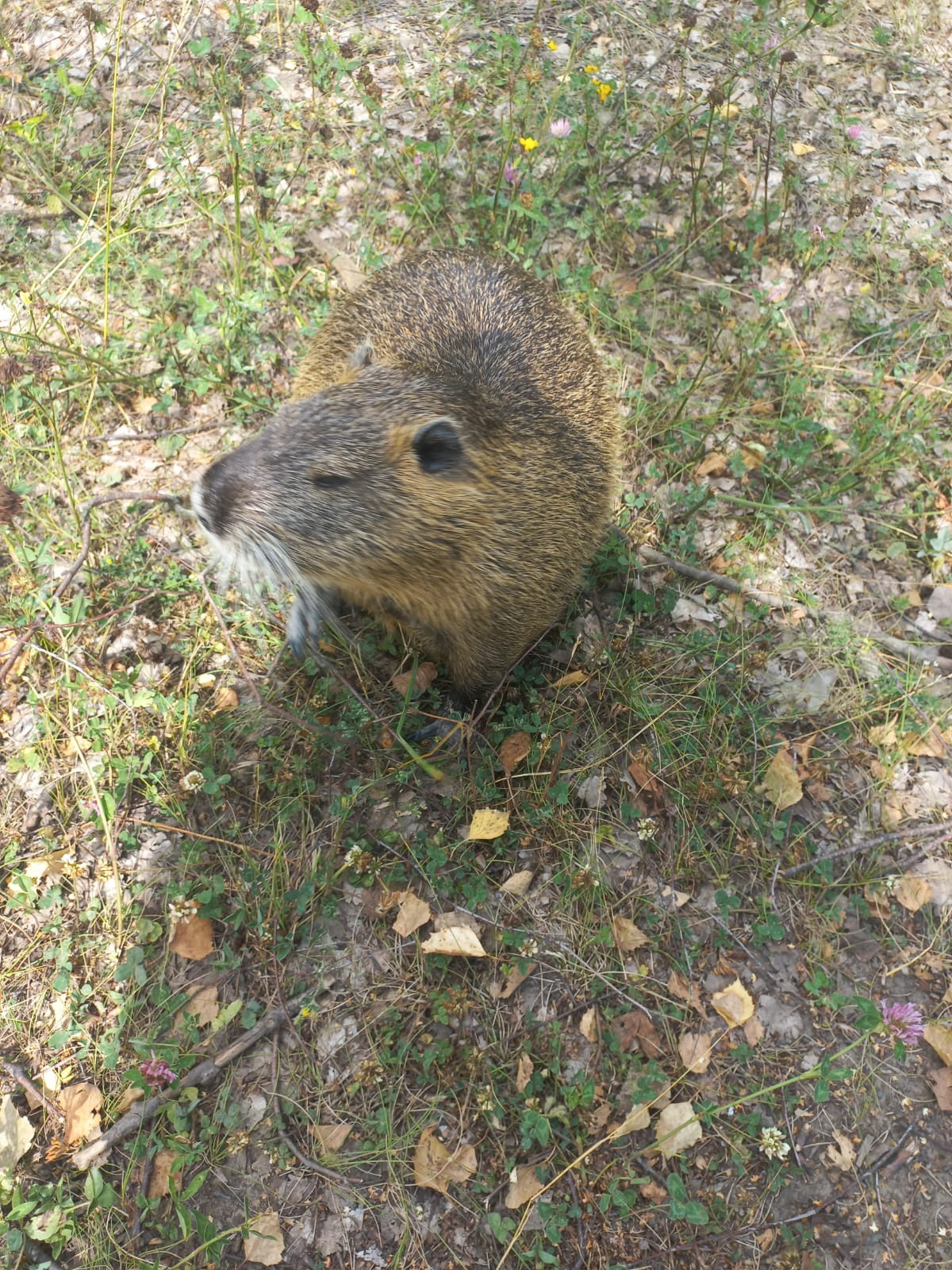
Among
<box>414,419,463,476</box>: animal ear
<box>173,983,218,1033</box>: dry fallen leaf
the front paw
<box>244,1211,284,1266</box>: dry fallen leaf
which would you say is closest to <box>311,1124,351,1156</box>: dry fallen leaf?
<box>244,1211,284,1266</box>: dry fallen leaf

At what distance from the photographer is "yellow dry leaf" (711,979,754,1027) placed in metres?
2.78

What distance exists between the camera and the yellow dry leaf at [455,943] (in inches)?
110

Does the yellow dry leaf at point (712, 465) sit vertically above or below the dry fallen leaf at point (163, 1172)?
above

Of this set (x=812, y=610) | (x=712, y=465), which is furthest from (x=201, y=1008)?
(x=712, y=465)

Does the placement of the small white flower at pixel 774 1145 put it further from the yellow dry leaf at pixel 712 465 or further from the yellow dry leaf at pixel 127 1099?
the yellow dry leaf at pixel 712 465

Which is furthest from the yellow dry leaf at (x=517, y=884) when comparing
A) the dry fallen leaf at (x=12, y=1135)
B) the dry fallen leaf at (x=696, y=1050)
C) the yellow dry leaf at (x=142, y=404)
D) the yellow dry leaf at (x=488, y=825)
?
the yellow dry leaf at (x=142, y=404)

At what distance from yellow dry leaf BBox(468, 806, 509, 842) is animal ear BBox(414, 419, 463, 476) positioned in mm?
1287

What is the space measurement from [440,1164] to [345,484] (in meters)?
2.18

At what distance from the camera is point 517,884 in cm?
294

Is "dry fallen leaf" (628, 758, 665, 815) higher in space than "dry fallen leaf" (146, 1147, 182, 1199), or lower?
higher

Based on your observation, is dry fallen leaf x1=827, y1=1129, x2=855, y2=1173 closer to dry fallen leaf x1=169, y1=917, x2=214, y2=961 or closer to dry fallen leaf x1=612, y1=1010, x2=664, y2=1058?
→ dry fallen leaf x1=612, y1=1010, x2=664, y2=1058

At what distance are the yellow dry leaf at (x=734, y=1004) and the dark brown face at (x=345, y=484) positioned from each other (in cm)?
190

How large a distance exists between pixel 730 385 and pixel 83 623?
130 inches

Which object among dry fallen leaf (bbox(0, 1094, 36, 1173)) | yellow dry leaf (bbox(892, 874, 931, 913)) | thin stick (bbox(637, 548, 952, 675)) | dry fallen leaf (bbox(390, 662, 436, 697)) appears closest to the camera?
dry fallen leaf (bbox(0, 1094, 36, 1173))
